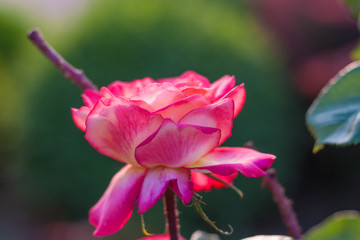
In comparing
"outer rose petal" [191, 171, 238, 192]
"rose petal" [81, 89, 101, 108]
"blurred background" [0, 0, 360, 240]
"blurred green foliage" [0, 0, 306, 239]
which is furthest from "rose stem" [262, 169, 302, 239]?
"blurred green foliage" [0, 0, 306, 239]

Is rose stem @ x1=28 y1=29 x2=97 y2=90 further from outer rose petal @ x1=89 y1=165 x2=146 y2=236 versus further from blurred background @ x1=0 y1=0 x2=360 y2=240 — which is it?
blurred background @ x1=0 y1=0 x2=360 y2=240

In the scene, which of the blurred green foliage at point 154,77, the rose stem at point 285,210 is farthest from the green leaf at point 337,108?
the blurred green foliage at point 154,77

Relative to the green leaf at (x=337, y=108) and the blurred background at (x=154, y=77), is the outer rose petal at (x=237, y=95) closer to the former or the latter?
the green leaf at (x=337, y=108)

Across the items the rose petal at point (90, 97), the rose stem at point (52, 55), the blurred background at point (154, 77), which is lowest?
the blurred background at point (154, 77)

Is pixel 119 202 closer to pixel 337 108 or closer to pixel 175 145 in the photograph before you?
pixel 175 145

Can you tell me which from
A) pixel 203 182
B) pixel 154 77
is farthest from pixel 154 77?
pixel 203 182

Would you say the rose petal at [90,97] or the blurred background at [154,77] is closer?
the rose petal at [90,97]
